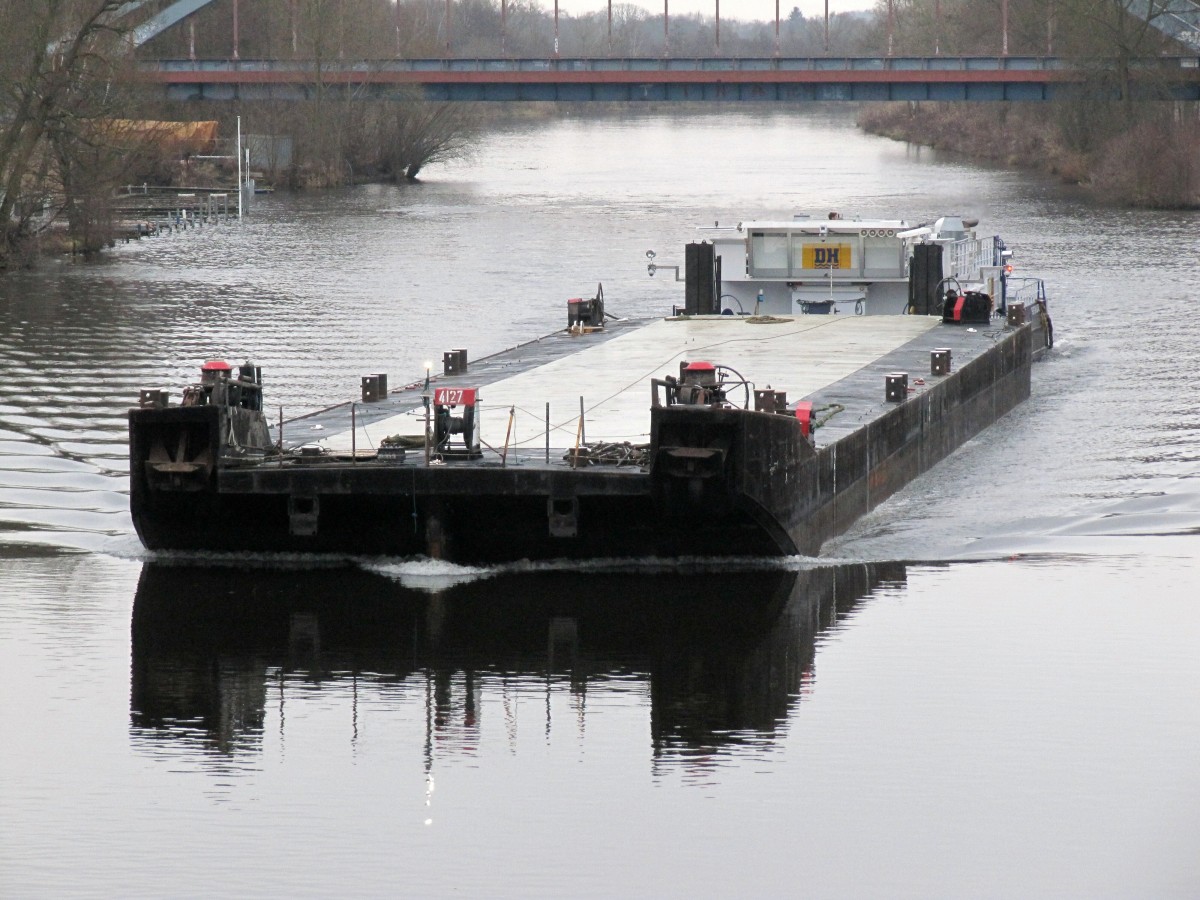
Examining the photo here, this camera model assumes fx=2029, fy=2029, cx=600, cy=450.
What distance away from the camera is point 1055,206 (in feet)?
246

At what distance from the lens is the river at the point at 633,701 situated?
13.8 m

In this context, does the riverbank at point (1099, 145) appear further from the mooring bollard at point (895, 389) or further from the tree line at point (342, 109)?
the mooring bollard at point (895, 389)

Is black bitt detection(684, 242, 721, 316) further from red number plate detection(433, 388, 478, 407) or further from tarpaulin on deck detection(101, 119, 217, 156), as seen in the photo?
tarpaulin on deck detection(101, 119, 217, 156)

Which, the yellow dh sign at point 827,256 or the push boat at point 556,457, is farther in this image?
the yellow dh sign at point 827,256

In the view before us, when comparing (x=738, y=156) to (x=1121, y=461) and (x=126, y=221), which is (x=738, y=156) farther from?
(x=1121, y=461)

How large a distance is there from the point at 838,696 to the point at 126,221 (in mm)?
59031

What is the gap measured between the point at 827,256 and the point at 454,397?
16809 millimetres

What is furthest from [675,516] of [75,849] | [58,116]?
[58,116]

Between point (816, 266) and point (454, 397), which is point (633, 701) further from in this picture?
point (816, 266)

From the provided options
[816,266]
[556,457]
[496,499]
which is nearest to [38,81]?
[816,266]

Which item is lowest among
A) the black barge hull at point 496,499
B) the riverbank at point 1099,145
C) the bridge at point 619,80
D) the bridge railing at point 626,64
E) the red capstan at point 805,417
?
the black barge hull at point 496,499

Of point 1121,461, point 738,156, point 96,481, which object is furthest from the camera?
point 738,156

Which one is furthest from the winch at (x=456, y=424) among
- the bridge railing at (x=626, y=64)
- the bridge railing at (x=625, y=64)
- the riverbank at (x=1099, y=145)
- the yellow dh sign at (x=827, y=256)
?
the bridge railing at (x=625, y=64)

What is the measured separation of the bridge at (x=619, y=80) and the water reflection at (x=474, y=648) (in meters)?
70.6
